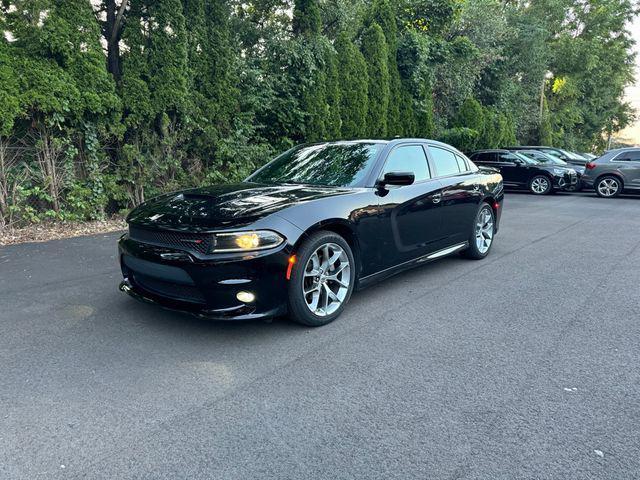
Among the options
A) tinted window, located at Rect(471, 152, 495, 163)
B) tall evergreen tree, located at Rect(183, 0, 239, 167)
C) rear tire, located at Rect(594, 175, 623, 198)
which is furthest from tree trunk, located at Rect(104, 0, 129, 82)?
rear tire, located at Rect(594, 175, 623, 198)

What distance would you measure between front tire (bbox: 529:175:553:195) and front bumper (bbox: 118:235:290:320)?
1424 centimetres

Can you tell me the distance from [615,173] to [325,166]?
13236mm

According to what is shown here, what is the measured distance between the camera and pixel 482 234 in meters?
6.14

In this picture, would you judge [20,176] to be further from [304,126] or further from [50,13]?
[304,126]

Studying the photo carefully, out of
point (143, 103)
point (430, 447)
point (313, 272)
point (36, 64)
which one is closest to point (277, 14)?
point (143, 103)

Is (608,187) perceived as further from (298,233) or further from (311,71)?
(298,233)

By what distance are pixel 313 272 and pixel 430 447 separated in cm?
171

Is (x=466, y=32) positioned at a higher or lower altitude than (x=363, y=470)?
higher

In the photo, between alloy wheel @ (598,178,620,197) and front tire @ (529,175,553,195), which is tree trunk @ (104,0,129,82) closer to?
front tire @ (529,175,553,195)

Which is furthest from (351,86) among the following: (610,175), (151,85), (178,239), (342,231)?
(178,239)

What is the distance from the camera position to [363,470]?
2072 millimetres

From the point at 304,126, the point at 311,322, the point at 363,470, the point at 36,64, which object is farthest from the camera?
the point at 304,126

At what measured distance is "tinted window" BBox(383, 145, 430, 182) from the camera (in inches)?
182

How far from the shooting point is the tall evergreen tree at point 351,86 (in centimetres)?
1262
